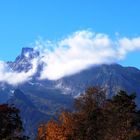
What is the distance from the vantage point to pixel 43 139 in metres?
121

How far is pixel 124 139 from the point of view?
3984 inches

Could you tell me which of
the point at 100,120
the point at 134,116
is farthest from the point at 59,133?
the point at 134,116

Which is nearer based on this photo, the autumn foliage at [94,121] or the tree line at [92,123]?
the tree line at [92,123]

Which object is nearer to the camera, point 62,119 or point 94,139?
point 94,139

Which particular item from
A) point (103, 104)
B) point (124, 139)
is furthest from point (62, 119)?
point (124, 139)

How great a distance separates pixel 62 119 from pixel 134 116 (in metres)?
16.6

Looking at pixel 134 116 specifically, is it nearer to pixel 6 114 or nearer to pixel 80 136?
pixel 80 136

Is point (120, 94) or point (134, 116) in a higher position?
point (120, 94)

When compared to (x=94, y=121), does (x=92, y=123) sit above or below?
below

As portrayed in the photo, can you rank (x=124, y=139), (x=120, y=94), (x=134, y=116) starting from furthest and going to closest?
1. (x=120, y=94)
2. (x=134, y=116)
3. (x=124, y=139)

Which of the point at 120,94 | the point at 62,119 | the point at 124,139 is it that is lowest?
the point at 124,139

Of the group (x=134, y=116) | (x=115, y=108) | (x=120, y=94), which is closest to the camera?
(x=115, y=108)

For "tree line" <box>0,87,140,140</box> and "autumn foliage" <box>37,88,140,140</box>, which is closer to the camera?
"tree line" <box>0,87,140,140</box>

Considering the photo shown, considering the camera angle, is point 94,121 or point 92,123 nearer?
point 92,123
